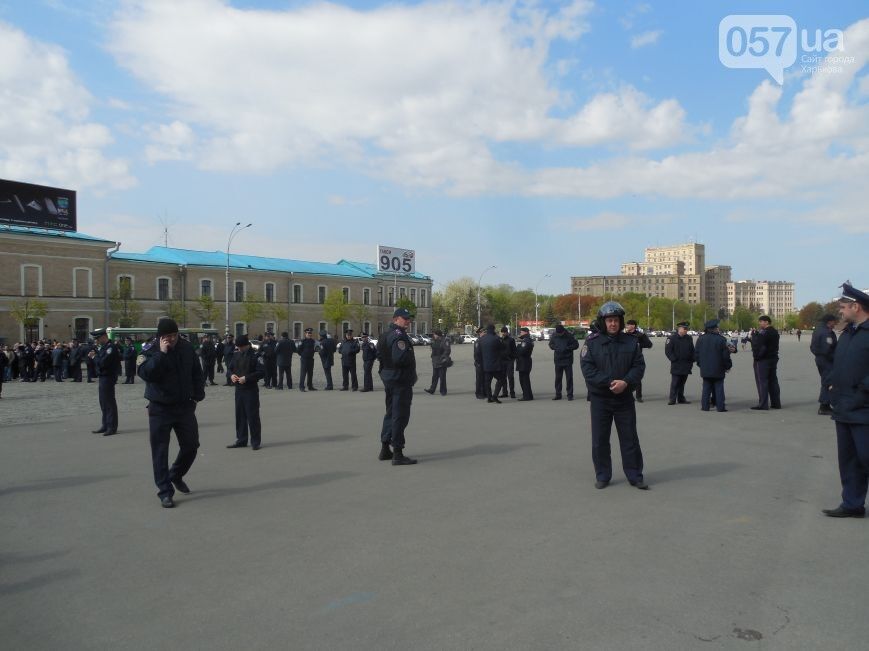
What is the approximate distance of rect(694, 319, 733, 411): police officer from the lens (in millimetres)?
12938

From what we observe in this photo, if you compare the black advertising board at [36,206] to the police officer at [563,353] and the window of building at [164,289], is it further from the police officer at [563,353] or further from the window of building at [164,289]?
the police officer at [563,353]

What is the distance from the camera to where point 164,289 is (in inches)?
2532

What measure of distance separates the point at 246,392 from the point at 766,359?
10328 mm

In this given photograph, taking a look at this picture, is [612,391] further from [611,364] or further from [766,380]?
[766,380]

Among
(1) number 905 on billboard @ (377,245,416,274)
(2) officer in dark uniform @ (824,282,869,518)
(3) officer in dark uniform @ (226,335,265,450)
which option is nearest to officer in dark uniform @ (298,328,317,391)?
(3) officer in dark uniform @ (226,335,265,450)

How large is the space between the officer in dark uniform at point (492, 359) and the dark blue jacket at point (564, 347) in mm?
1351

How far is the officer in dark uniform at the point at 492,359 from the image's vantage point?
51.4 ft

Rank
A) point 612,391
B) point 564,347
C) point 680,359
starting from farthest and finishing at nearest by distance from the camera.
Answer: point 564,347 → point 680,359 → point 612,391

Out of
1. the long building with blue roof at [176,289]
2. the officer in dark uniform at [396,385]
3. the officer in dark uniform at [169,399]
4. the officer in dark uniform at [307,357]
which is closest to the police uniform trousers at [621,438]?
the officer in dark uniform at [396,385]

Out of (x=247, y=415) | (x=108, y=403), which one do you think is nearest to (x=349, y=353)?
(x=108, y=403)

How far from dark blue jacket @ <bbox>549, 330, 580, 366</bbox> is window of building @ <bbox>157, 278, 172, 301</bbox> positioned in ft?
184

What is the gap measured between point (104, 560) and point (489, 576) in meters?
2.96

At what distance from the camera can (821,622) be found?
148 inches

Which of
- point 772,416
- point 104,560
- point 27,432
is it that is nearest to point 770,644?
point 104,560
